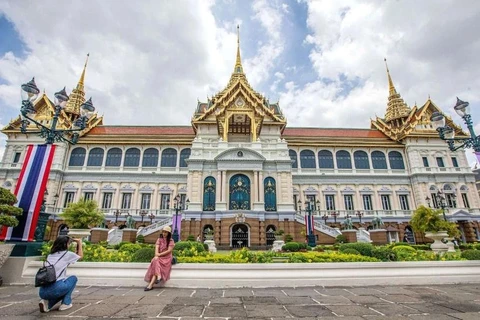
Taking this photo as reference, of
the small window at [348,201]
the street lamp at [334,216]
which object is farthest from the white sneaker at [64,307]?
the small window at [348,201]

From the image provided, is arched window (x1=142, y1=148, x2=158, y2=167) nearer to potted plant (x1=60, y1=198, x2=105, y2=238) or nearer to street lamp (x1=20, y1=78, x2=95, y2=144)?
potted plant (x1=60, y1=198, x2=105, y2=238)

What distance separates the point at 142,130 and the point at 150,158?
656 cm

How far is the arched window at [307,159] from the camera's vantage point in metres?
31.4

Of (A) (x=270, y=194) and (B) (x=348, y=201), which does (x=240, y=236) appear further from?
(B) (x=348, y=201)

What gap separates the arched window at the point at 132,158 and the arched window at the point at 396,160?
31922 mm

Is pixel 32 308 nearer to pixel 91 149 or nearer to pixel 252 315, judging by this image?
A: pixel 252 315

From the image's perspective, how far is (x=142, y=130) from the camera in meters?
35.5

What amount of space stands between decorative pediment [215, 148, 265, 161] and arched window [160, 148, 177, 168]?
9149 mm

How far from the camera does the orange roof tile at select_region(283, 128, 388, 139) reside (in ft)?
114

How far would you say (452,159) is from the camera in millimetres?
30984

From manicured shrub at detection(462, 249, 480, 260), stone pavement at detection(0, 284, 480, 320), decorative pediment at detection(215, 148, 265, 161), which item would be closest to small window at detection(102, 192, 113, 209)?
decorative pediment at detection(215, 148, 265, 161)

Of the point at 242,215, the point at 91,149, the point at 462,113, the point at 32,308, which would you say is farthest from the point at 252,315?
the point at 91,149

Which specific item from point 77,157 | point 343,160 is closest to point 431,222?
point 343,160

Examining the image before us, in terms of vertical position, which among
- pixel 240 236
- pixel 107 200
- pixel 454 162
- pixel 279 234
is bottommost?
pixel 240 236
